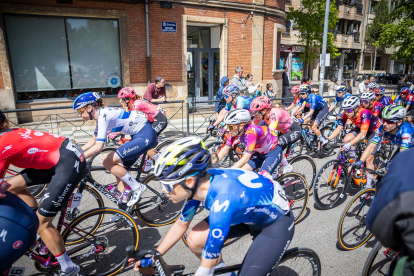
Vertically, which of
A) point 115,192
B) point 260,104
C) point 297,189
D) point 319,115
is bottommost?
point 297,189

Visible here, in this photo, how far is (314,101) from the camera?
789 centimetres

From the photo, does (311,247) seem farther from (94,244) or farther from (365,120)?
(365,120)

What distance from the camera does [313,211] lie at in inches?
189

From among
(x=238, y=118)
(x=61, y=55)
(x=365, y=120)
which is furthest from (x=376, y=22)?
(x=238, y=118)

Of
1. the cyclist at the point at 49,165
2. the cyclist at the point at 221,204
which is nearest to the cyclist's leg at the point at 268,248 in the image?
the cyclist at the point at 221,204

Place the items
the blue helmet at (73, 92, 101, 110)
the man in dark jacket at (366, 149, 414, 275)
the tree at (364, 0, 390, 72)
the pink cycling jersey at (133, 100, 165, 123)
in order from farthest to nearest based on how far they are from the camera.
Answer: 1. the tree at (364, 0, 390, 72)
2. the pink cycling jersey at (133, 100, 165, 123)
3. the blue helmet at (73, 92, 101, 110)
4. the man in dark jacket at (366, 149, 414, 275)

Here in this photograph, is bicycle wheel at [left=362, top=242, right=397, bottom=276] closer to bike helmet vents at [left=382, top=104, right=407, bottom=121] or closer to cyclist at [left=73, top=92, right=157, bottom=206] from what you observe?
bike helmet vents at [left=382, top=104, right=407, bottom=121]

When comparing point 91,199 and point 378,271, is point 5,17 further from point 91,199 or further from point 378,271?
point 378,271

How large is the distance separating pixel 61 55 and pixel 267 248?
12057mm

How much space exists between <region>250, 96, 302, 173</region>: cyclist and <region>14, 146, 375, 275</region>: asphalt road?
40.1 inches

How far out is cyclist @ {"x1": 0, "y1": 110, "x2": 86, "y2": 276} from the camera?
2746mm

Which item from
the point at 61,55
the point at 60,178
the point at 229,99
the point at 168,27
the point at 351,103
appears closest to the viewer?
the point at 60,178

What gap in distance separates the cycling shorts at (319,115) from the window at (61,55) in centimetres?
837

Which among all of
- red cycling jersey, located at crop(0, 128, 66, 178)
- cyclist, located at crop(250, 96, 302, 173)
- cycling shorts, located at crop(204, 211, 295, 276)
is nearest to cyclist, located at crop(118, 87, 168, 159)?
cyclist, located at crop(250, 96, 302, 173)
